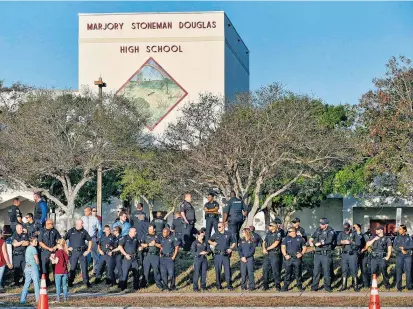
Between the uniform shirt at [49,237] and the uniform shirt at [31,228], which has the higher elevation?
the uniform shirt at [31,228]

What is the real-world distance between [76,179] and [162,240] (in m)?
25.4

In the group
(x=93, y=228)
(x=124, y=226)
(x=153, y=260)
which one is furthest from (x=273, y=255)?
(x=93, y=228)

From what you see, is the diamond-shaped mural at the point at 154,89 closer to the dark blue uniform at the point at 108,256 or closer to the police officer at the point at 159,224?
the police officer at the point at 159,224

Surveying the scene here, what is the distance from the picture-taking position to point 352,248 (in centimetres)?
2403

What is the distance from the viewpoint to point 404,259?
23.8 meters

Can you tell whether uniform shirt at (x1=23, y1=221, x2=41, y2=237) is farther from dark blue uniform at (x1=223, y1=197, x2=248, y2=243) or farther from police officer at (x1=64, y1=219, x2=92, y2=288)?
dark blue uniform at (x1=223, y1=197, x2=248, y2=243)

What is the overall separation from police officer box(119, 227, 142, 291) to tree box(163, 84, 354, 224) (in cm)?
1209

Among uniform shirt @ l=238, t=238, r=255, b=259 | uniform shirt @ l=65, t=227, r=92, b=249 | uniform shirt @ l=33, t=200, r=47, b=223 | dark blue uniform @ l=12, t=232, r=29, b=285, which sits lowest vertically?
dark blue uniform @ l=12, t=232, r=29, b=285

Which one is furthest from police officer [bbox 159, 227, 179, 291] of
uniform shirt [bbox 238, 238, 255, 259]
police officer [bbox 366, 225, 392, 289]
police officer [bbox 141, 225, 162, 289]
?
police officer [bbox 366, 225, 392, 289]

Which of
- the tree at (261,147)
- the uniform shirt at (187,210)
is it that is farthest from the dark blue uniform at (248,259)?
the tree at (261,147)

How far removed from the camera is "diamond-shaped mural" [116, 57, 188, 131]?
223ft

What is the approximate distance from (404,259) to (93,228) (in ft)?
30.6

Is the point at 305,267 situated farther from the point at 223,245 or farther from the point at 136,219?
the point at 136,219

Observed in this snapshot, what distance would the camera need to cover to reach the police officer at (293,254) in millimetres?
23750
